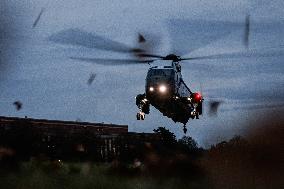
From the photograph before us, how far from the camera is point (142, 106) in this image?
29.5m

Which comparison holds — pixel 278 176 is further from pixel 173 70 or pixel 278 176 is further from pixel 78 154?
pixel 173 70

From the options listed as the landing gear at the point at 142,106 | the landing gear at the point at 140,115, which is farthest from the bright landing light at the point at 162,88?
the landing gear at the point at 140,115

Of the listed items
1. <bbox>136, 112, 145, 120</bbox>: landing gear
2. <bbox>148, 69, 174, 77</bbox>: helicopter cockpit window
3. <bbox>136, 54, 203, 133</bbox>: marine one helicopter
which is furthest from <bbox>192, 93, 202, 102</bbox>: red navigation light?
<bbox>136, 112, 145, 120</bbox>: landing gear

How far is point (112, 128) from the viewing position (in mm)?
124938

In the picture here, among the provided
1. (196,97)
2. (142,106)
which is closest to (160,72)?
(142,106)

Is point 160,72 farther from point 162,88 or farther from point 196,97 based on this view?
point 196,97

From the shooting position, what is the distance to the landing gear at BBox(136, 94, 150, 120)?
29391 millimetres

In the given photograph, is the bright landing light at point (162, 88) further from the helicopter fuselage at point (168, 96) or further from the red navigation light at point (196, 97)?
the red navigation light at point (196, 97)

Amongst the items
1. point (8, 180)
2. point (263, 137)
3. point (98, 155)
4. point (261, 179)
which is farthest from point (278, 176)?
point (8, 180)

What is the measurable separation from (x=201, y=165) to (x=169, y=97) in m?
12.5

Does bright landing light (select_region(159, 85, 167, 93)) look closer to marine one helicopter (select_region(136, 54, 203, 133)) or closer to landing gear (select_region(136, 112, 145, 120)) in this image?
marine one helicopter (select_region(136, 54, 203, 133))

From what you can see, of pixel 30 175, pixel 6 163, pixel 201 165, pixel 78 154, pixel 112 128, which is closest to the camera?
pixel 30 175

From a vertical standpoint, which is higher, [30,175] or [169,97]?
[169,97]

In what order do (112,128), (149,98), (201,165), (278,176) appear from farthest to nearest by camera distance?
(112,128) → (149,98) → (201,165) → (278,176)
